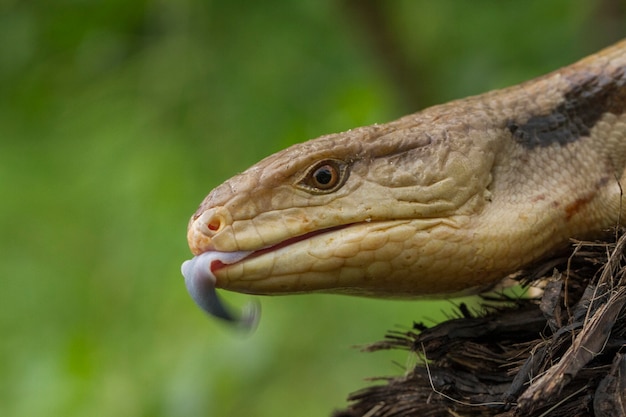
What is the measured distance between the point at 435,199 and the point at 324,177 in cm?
27

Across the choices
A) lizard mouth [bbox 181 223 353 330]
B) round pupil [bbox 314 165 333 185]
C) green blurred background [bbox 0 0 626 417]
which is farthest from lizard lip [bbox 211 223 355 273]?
green blurred background [bbox 0 0 626 417]

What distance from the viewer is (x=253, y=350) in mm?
3455

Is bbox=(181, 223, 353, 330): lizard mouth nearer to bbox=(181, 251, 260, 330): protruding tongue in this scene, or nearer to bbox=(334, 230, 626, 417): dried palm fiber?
bbox=(181, 251, 260, 330): protruding tongue

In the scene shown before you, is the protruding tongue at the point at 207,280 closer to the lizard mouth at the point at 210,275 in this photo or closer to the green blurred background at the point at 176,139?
the lizard mouth at the point at 210,275

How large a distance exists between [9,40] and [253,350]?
168cm

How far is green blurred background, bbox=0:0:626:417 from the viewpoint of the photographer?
12.1ft

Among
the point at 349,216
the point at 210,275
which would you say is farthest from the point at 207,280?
the point at 349,216

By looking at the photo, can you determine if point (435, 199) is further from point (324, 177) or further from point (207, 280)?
point (207, 280)

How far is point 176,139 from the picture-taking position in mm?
3863

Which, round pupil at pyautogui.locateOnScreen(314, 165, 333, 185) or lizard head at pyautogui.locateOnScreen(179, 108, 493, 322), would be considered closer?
lizard head at pyautogui.locateOnScreen(179, 108, 493, 322)

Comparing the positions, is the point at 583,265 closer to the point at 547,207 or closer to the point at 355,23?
the point at 547,207

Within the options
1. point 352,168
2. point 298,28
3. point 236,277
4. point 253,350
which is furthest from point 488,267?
point 298,28

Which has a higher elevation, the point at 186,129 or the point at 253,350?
the point at 186,129

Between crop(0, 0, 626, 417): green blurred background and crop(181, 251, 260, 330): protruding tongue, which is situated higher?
crop(0, 0, 626, 417): green blurred background
